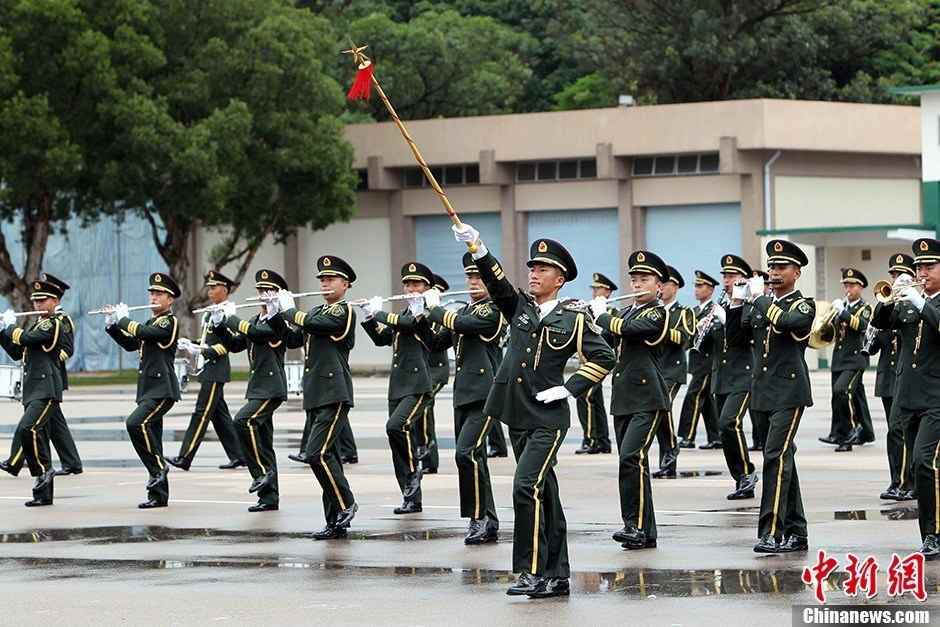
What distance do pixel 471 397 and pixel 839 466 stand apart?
6.08 m

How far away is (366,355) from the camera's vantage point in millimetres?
56062

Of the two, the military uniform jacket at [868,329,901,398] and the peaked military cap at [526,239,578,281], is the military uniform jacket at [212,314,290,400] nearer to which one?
the peaked military cap at [526,239,578,281]

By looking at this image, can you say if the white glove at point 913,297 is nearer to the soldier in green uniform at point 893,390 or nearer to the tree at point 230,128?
the soldier in green uniform at point 893,390

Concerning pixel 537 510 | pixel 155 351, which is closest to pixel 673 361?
pixel 155 351

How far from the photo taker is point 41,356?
54.4ft

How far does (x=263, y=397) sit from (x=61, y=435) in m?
3.50

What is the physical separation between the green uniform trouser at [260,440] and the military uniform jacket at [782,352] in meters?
4.55

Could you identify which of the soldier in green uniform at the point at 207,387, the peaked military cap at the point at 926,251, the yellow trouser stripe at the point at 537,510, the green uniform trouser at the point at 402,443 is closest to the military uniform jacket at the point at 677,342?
the peaked military cap at the point at 926,251

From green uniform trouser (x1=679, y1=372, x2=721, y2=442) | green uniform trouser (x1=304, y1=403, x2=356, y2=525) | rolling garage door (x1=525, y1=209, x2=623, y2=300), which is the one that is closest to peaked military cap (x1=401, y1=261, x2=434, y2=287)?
green uniform trouser (x1=304, y1=403, x2=356, y2=525)

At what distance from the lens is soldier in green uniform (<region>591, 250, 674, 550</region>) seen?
492 inches

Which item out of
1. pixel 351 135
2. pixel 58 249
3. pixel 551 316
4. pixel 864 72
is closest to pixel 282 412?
pixel 551 316

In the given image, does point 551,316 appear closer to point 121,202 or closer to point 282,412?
point 282,412

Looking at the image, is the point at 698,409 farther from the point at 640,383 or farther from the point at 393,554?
the point at 393,554

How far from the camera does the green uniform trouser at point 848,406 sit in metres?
20.5
